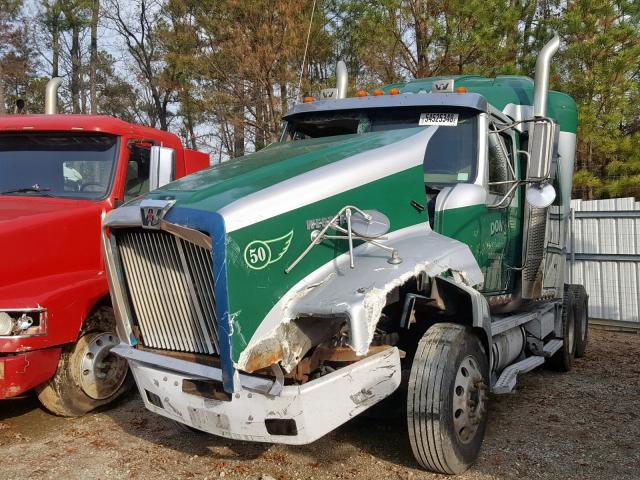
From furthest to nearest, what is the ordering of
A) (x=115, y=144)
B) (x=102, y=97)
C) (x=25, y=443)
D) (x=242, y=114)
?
(x=102, y=97)
(x=242, y=114)
(x=115, y=144)
(x=25, y=443)

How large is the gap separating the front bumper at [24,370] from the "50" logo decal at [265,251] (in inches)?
97.2

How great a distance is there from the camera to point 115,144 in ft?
19.8

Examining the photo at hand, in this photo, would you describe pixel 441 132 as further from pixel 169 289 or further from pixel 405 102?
pixel 169 289

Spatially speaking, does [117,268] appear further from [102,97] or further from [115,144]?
[102,97]

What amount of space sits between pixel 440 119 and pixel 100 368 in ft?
11.9

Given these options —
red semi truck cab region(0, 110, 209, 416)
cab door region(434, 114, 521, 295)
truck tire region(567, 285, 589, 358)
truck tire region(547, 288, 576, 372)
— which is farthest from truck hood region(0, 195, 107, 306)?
truck tire region(567, 285, 589, 358)

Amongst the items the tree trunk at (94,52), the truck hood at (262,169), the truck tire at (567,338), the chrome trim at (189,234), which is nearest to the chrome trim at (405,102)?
the truck hood at (262,169)

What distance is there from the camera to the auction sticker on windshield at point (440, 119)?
5.05 m

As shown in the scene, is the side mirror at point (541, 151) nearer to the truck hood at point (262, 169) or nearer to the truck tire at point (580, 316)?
the truck hood at point (262, 169)

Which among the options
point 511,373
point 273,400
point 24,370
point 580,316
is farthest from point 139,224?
point 580,316

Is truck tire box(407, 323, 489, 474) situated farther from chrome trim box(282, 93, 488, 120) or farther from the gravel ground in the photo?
chrome trim box(282, 93, 488, 120)

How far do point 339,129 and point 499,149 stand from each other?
4.51 feet

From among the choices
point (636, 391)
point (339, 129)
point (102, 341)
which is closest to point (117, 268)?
point (102, 341)

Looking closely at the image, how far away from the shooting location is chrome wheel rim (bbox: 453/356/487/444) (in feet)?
13.5
